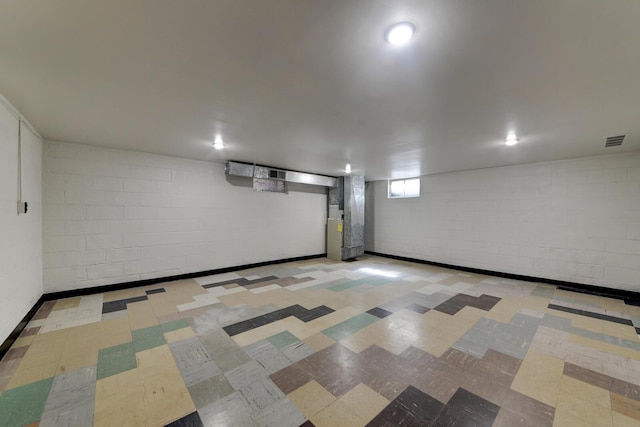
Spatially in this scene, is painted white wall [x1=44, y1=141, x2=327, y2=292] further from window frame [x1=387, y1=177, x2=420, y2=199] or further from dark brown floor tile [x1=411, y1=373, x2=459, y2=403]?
dark brown floor tile [x1=411, y1=373, x2=459, y2=403]

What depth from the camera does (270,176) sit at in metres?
5.73

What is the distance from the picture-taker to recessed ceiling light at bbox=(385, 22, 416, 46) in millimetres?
1365

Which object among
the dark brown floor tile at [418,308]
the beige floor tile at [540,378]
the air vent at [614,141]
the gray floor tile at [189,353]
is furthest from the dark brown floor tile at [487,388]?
the air vent at [614,141]

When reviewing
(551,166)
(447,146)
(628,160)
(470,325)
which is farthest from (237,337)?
(628,160)

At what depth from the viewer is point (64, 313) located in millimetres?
3186

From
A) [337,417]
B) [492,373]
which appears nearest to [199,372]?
[337,417]

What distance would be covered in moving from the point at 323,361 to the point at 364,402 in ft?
1.79

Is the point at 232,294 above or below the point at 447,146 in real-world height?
below

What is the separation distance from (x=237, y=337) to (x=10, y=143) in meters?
3.06

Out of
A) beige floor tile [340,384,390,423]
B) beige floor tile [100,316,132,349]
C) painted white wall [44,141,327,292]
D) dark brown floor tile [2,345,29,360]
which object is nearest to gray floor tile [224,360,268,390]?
beige floor tile [340,384,390,423]

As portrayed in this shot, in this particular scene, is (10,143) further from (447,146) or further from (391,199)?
(391,199)

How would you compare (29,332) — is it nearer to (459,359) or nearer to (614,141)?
(459,359)

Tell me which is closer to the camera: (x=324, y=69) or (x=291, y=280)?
(x=324, y=69)

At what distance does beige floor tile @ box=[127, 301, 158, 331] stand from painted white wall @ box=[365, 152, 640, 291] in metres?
6.00
